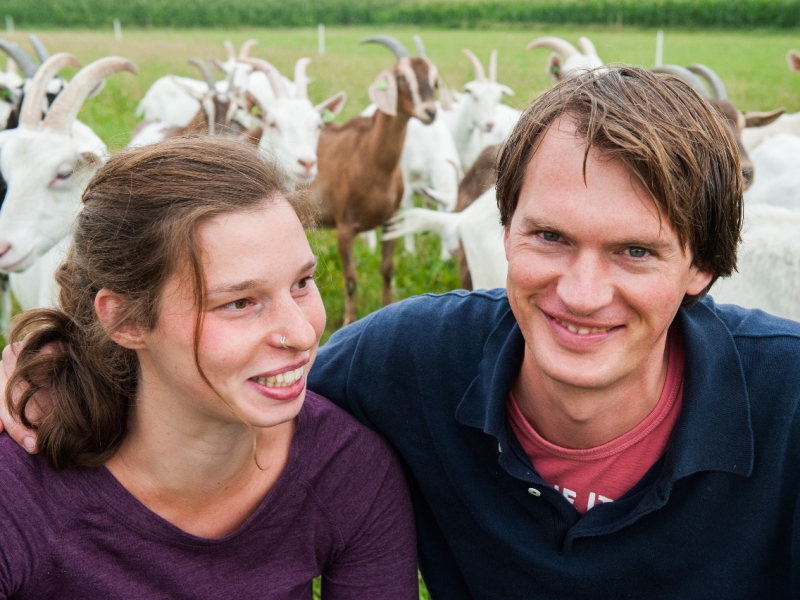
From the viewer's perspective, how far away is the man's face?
1538 millimetres

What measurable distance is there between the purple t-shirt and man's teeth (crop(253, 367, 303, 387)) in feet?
0.93

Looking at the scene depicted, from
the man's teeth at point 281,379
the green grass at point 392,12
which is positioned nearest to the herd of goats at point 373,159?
the man's teeth at point 281,379

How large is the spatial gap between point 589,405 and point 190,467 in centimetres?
86

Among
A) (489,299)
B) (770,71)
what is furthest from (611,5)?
(489,299)

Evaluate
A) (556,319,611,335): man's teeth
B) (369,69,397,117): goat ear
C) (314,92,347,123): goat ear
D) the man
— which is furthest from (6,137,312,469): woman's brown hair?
(314,92,347,123): goat ear

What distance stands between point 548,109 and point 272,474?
3.28 feet

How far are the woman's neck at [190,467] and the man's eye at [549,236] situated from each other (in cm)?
75

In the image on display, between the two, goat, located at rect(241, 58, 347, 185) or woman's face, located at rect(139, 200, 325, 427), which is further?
goat, located at rect(241, 58, 347, 185)

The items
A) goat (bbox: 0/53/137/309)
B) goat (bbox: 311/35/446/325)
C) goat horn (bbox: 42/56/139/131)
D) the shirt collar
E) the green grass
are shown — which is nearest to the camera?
the shirt collar

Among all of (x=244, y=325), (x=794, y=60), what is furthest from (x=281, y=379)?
(x=794, y=60)

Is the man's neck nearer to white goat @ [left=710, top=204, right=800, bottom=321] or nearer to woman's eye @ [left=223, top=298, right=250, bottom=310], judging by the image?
woman's eye @ [left=223, top=298, right=250, bottom=310]

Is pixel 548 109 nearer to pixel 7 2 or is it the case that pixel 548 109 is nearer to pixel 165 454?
pixel 165 454

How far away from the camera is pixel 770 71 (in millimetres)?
18719

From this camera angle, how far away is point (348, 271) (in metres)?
5.81
